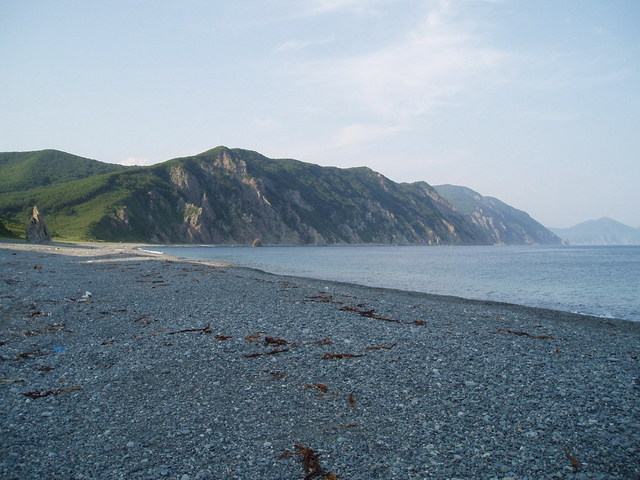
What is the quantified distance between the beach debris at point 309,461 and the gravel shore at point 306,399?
0.8 inches

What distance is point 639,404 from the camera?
751 cm

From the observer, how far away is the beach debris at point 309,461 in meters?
5.00

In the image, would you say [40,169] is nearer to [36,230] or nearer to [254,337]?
[36,230]

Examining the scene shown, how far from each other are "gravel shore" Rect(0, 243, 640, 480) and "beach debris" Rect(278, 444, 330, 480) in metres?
0.02

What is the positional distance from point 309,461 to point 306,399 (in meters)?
2.05

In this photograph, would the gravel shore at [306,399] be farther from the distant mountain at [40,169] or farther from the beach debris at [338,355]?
the distant mountain at [40,169]

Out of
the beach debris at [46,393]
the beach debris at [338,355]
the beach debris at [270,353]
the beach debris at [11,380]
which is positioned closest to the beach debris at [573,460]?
the beach debris at [338,355]

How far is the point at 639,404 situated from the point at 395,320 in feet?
25.4

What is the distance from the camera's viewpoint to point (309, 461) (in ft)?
17.3

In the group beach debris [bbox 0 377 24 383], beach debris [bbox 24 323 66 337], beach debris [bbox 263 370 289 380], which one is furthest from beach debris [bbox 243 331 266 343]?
beach debris [bbox 24 323 66 337]

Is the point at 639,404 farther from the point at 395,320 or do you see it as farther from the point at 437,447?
the point at 395,320

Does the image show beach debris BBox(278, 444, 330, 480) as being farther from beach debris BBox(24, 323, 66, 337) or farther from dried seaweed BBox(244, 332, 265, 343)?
beach debris BBox(24, 323, 66, 337)

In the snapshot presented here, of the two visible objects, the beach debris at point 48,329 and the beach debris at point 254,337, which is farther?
the beach debris at point 48,329

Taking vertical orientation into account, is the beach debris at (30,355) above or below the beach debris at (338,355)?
below
